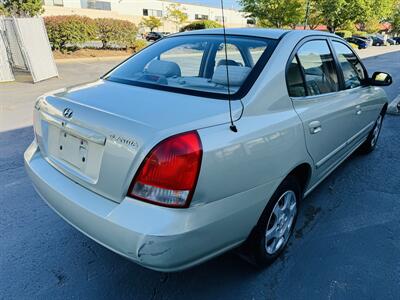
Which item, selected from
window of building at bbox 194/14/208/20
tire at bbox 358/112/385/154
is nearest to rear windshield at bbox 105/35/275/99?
tire at bbox 358/112/385/154

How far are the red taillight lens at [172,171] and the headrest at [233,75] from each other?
66 cm

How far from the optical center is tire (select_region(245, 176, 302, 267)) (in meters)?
2.18

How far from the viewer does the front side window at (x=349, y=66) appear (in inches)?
127

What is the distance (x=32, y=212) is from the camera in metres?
3.07

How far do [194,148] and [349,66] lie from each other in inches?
101

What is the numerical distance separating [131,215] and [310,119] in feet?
4.81

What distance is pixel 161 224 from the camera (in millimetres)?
1612

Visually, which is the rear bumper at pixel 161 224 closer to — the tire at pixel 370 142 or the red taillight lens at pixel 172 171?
the red taillight lens at pixel 172 171

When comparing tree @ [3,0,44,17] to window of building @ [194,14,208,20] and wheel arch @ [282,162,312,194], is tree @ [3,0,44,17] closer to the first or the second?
wheel arch @ [282,162,312,194]

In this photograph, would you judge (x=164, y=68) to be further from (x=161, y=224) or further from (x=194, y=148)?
(x=161, y=224)

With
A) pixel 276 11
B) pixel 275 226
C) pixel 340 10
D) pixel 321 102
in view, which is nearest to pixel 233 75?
pixel 321 102

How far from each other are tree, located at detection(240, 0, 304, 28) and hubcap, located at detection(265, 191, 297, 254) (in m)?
30.4

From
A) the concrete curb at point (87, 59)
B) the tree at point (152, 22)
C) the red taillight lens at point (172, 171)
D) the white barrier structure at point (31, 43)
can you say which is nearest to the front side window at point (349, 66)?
the red taillight lens at point (172, 171)

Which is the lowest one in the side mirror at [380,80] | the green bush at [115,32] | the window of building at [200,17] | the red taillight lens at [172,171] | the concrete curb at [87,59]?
Answer: the window of building at [200,17]
